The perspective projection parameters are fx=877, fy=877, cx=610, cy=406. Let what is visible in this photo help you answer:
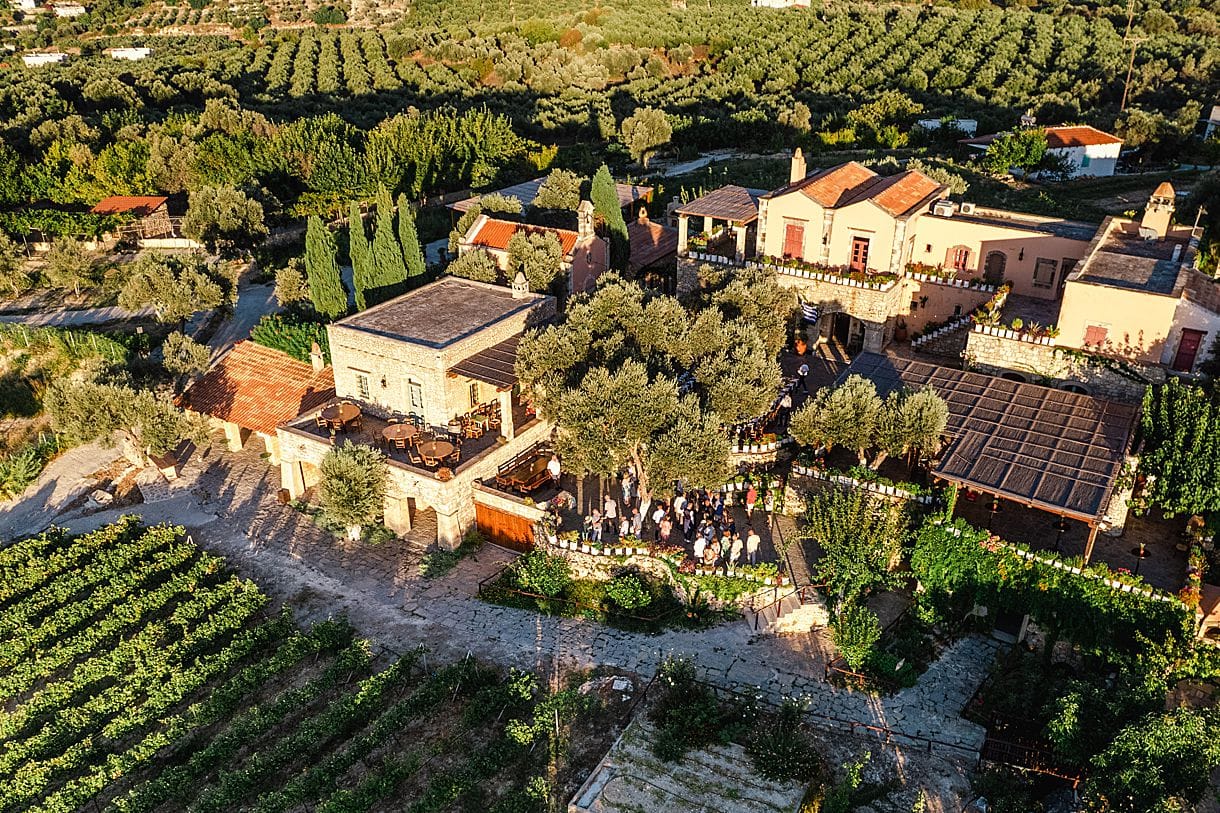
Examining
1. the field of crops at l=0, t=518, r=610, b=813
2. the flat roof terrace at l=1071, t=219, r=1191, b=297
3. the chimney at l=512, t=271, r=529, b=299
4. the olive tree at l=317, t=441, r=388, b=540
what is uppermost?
the flat roof terrace at l=1071, t=219, r=1191, b=297

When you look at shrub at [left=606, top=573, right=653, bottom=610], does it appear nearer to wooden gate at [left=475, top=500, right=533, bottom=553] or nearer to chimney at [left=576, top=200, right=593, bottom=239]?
wooden gate at [left=475, top=500, right=533, bottom=553]

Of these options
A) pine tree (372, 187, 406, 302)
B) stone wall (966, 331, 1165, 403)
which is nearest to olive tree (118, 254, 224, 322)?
pine tree (372, 187, 406, 302)

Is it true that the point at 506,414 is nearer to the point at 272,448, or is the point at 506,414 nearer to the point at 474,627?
the point at 474,627

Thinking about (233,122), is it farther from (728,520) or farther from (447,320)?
(728,520)

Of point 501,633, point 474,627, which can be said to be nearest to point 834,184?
point 501,633

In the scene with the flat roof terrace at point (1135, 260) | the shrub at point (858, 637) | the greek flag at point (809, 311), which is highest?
the flat roof terrace at point (1135, 260)

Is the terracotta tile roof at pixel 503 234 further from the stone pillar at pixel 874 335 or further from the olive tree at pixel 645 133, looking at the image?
the olive tree at pixel 645 133

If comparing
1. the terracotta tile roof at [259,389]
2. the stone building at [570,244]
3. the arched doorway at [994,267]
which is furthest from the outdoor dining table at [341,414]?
the arched doorway at [994,267]
